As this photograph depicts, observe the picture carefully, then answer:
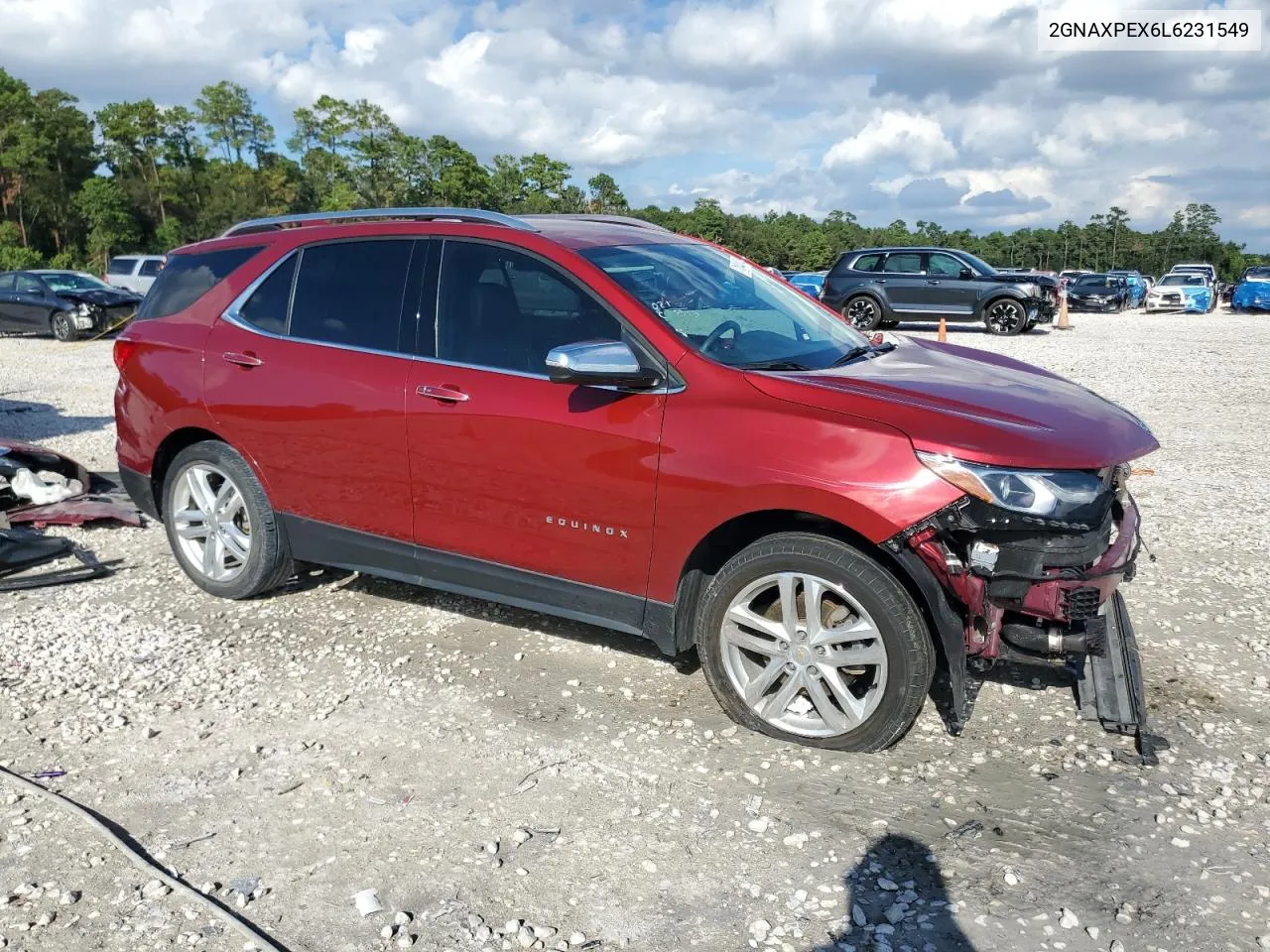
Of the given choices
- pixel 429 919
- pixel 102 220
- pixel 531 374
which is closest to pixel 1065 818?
pixel 429 919

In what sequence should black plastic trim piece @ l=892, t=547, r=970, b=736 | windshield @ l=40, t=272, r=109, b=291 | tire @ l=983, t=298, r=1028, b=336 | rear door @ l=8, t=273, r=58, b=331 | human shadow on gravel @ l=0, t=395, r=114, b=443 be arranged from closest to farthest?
black plastic trim piece @ l=892, t=547, r=970, b=736
human shadow on gravel @ l=0, t=395, r=114, b=443
rear door @ l=8, t=273, r=58, b=331
windshield @ l=40, t=272, r=109, b=291
tire @ l=983, t=298, r=1028, b=336

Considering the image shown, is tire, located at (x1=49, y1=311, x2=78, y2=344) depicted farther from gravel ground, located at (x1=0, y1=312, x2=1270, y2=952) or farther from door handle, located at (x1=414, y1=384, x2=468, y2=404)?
door handle, located at (x1=414, y1=384, x2=468, y2=404)

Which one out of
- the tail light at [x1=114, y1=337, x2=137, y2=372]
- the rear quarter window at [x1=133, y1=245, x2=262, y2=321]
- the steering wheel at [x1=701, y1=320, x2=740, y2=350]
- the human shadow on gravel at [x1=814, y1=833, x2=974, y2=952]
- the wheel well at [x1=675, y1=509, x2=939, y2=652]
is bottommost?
the human shadow on gravel at [x1=814, y1=833, x2=974, y2=952]

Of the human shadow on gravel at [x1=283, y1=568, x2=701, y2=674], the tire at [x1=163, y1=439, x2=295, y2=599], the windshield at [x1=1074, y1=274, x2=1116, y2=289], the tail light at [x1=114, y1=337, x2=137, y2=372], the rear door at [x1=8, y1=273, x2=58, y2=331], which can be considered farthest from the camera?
the windshield at [x1=1074, y1=274, x2=1116, y2=289]

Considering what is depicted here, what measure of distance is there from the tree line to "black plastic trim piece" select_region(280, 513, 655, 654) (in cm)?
5113

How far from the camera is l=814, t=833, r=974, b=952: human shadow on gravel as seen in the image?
2691 millimetres

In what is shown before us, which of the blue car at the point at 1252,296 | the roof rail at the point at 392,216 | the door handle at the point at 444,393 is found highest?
the blue car at the point at 1252,296

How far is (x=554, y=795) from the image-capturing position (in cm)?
341

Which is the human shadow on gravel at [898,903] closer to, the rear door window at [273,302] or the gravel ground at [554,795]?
the gravel ground at [554,795]

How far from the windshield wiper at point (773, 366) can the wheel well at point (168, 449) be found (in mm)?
2874

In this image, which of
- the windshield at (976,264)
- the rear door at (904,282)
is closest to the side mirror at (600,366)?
the rear door at (904,282)

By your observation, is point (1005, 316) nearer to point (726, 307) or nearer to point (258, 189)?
point (726, 307)

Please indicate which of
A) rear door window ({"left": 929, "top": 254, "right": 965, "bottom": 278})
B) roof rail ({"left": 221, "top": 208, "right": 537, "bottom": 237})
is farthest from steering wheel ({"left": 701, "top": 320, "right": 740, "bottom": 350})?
rear door window ({"left": 929, "top": 254, "right": 965, "bottom": 278})

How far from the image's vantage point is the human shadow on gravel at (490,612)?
Result: 15.2 ft
